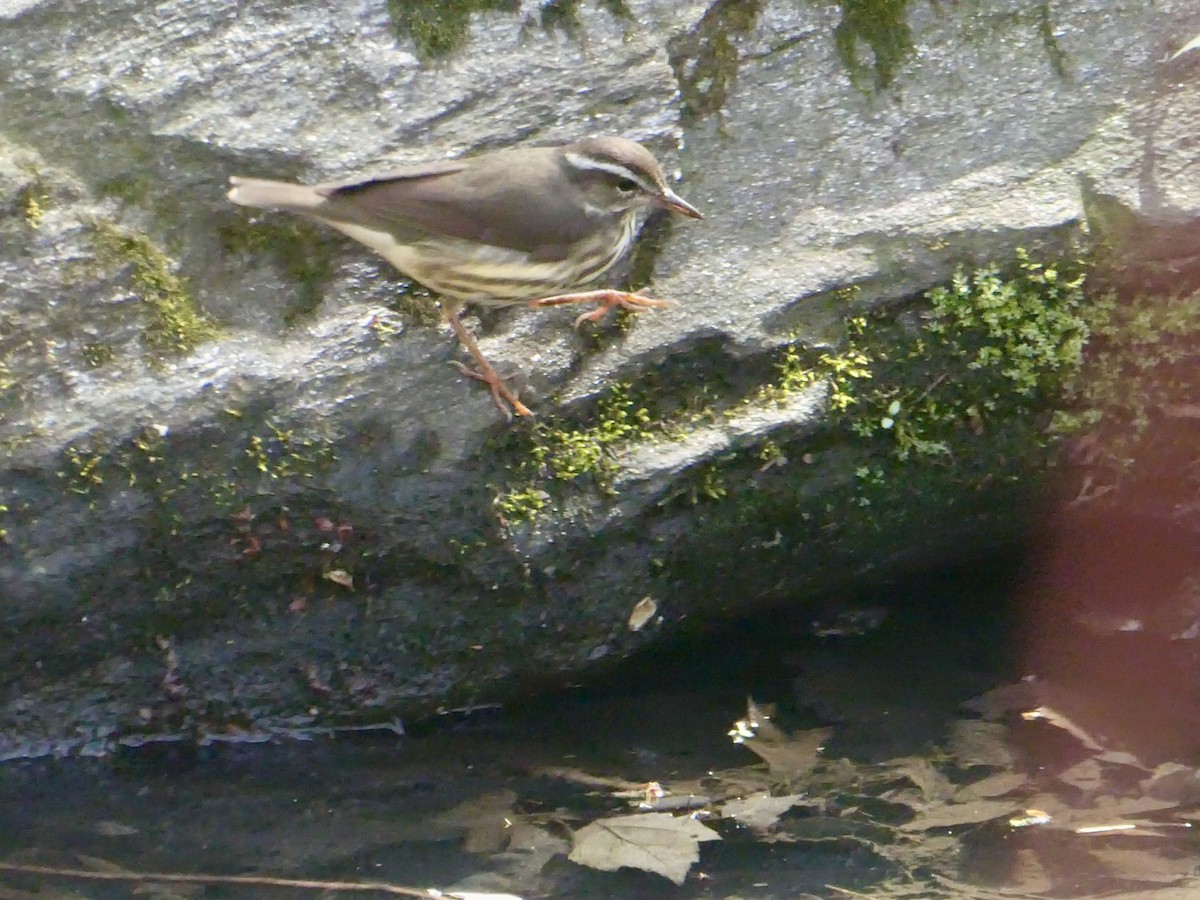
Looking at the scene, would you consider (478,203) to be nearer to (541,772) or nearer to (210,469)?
(210,469)

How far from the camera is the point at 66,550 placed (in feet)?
12.2

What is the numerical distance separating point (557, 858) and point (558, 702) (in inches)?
29.8

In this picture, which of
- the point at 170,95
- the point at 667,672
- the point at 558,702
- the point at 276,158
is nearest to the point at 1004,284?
the point at 667,672

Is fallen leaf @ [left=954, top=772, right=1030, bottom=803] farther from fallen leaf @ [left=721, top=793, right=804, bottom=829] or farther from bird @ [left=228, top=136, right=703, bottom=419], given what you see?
bird @ [left=228, top=136, right=703, bottom=419]

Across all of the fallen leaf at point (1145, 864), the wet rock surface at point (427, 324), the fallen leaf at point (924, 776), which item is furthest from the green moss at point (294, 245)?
the fallen leaf at point (1145, 864)

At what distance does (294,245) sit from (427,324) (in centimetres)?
47

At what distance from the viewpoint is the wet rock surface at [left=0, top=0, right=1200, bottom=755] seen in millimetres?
3777

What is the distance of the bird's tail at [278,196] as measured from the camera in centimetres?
368

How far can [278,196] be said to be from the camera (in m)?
3.68

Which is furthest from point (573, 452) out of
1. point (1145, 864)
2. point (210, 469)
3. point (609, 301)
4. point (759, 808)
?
point (1145, 864)

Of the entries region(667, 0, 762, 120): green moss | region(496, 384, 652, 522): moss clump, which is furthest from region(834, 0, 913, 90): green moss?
region(496, 384, 652, 522): moss clump

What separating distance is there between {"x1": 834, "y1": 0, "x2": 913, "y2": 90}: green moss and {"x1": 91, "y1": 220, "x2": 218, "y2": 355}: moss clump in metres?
2.17

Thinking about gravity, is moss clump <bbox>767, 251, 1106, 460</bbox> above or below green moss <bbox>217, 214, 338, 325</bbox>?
below

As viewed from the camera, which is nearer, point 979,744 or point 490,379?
point 490,379
